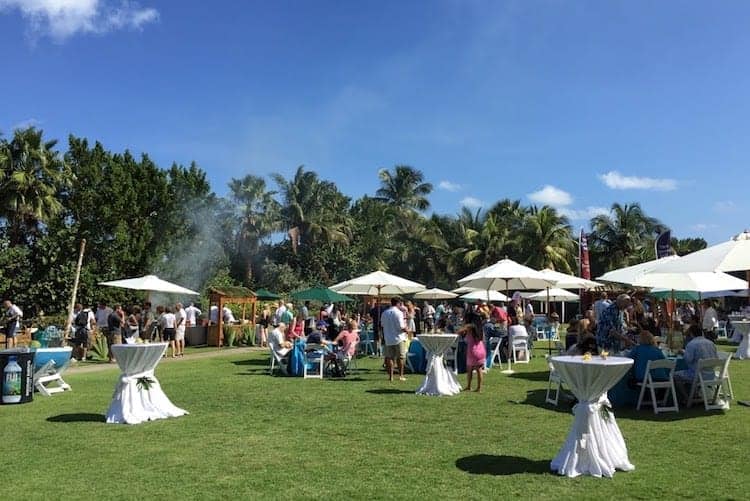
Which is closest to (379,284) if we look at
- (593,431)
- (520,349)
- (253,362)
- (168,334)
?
(253,362)

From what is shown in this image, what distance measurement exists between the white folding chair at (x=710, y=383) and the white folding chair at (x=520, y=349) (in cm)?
621

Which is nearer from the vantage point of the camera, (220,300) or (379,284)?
(379,284)

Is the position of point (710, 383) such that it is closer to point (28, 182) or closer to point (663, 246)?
point (663, 246)

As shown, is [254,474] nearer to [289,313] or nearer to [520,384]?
[520,384]

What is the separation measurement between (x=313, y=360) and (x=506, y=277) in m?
4.44

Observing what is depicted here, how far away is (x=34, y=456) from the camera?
6242mm

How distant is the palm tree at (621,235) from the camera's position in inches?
1747

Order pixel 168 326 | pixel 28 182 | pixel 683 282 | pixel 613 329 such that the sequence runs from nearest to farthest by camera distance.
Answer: pixel 613 329, pixel 683 282, pixel 168 326, pixel 28 182

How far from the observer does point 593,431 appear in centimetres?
554

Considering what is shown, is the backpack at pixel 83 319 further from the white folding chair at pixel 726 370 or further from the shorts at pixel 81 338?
the white folding chair at pixel 726 370

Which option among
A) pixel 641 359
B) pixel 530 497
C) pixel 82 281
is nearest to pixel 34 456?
pixel 530 497

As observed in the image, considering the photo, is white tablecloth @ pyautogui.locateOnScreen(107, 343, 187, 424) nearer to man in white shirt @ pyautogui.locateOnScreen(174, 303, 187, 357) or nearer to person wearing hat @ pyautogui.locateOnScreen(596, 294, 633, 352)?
person wearing hat @ pyautogui.locateOnScreen(596, 294, 633, 352)

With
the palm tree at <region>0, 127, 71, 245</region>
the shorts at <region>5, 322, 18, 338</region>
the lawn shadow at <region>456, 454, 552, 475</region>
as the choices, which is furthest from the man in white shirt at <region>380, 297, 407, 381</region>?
the palm tree at <region>0, 127, 71, 245</region>

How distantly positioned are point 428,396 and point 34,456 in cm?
575
